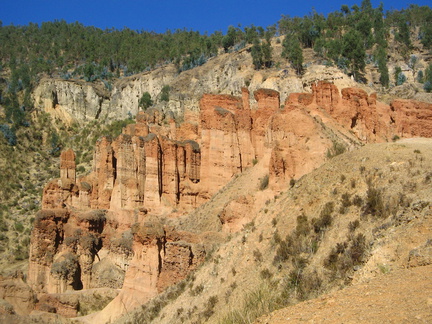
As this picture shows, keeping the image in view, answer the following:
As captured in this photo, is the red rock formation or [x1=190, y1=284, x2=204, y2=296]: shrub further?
the red rock formation

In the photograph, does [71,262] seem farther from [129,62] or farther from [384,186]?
[129,62]

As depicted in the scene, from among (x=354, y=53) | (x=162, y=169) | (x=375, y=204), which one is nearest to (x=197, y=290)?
(x=375, y=204)

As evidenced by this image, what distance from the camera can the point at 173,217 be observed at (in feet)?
158

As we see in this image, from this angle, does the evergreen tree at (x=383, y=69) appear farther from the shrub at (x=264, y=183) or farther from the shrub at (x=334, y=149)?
the shrub at (x=334, y=149)

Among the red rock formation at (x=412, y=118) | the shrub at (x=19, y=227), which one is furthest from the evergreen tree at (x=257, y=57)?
the red rock formation at (x=412, y=118)

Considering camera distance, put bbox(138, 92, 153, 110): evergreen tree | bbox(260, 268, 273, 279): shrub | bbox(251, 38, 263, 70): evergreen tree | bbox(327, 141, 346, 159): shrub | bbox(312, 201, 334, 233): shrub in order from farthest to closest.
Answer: bbox(138, 92, 153, 110): evergreen tree, bbox(251, 38, 263, 70): evergreen tree, bbox(327, 141, 346, 159): shrub, bbox(312, 201, 334, 233): shrub, bbox(260, 268, 273, 279): shrub

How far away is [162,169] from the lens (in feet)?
172

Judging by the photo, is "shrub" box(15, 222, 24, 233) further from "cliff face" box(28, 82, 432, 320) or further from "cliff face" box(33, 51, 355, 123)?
"cliff face" box(33, 51, 355, 123)

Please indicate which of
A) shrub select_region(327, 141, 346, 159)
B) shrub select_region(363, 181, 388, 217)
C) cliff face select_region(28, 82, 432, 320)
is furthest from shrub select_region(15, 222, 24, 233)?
shrub select_region(363, 181, 388, 217)

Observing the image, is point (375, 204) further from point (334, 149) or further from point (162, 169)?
point (162, 169)

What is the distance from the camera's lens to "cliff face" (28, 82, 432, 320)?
4547cm

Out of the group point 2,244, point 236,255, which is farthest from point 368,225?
point 2,244

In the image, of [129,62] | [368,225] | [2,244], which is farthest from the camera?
[129,62]

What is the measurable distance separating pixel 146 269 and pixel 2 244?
131 feet
